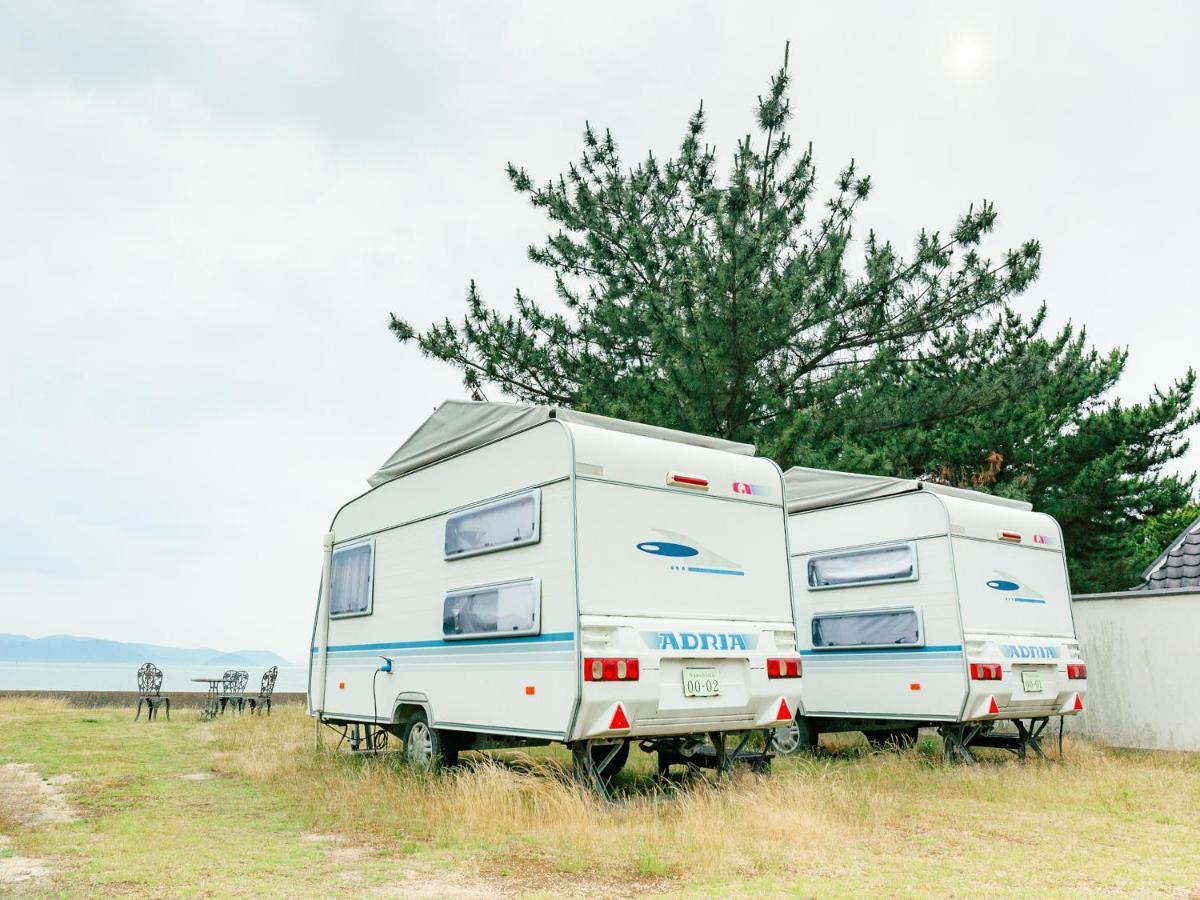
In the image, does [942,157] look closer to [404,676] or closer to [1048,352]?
[1048,352]

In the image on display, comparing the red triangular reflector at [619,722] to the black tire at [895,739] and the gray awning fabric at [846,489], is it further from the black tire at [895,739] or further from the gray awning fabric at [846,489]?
the black tire at [895,739]

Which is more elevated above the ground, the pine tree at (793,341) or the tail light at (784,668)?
the pine tree at (793,341)

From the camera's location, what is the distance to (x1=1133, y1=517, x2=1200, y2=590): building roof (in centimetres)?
1271

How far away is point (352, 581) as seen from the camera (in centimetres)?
1010

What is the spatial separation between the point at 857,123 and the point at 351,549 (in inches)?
436

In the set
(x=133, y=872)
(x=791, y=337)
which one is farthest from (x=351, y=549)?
(x=791, y=337)

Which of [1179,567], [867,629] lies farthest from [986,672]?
[1179,567]

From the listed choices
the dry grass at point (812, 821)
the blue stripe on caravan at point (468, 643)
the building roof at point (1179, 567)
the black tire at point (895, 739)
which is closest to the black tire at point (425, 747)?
the dry grass at point (812, 821)

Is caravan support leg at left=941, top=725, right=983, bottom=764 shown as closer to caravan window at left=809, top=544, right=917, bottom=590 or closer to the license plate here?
caravan window at left=809, top=544, right=917, bottom=590

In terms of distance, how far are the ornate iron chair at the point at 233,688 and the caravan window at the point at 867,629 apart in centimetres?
1136

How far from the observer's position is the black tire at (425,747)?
8.19 meters

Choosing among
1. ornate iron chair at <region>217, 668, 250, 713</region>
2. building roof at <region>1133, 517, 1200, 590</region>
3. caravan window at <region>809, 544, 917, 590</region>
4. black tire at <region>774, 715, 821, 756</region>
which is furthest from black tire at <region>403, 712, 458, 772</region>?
ornate iron chair at <region>217, 668, 250, 713</region>

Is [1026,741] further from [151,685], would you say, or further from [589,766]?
[151,685]

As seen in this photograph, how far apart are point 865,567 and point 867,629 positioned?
633 millimetres
